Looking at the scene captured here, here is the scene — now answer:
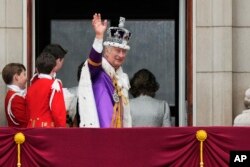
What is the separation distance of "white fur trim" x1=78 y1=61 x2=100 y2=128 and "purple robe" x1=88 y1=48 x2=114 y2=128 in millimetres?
70

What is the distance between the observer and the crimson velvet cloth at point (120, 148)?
1573 cm

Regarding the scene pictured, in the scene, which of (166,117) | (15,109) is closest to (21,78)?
(15,109)

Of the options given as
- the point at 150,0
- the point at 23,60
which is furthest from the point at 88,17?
the point at 23,60

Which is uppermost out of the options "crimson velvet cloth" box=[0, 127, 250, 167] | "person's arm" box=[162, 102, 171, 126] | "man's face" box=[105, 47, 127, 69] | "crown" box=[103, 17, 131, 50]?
"crown" box=[103, 17, 131, 50]

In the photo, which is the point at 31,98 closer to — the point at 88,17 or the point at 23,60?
the point at 23,60

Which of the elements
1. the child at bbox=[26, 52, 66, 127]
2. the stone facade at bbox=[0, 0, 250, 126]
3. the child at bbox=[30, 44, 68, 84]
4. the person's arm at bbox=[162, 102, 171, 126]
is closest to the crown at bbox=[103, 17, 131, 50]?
the child at bbox=[30, 44, 68, 84]

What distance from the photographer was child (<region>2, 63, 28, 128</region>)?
16969mm

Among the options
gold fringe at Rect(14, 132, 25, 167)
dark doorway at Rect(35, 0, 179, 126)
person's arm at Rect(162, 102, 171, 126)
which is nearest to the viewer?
gold fringe at Rect(14, 132, 25, 167)

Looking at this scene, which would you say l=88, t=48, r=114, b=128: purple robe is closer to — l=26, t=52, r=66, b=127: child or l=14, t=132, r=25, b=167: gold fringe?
l=26, t=52, r=66, b=127: child

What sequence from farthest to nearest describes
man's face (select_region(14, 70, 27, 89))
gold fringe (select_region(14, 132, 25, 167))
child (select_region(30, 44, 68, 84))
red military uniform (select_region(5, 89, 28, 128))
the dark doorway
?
the dark doorway, man's face (select_region(14, 70, 27, 89)), red military uniform (select_region(5, 89, 28, 128)), child (select_region(30, 44, 68, 84)), gold fringe (select_region(14, 132, 25, 167))

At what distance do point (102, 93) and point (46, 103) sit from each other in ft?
2.20

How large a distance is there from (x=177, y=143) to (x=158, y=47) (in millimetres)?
4151

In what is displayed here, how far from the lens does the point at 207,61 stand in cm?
1806

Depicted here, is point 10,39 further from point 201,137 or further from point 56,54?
point 201,137
